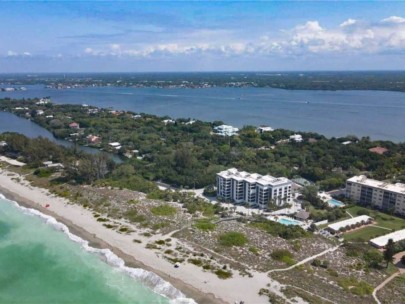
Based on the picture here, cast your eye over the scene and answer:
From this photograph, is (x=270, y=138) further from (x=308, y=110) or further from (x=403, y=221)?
(x=308, y=110)

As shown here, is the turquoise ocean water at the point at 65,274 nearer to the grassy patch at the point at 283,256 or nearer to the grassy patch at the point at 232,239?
the grassy patch at the point at 232,239

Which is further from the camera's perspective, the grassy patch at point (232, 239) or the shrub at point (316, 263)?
the grassy patch at point (232, 239)

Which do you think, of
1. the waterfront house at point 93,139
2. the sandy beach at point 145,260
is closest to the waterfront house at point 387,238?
the sandy beach at point 145,260

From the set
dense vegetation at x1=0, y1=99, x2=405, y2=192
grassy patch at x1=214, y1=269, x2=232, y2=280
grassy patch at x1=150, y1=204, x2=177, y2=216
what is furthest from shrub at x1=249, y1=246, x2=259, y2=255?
dense vegetation at x1=0, y1=99, x2=405, y2=192

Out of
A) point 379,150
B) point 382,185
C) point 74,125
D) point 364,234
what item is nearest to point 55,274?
point 364,234

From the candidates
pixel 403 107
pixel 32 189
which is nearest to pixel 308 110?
pixel 403 107

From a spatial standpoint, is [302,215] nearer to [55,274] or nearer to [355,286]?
[355,286]
